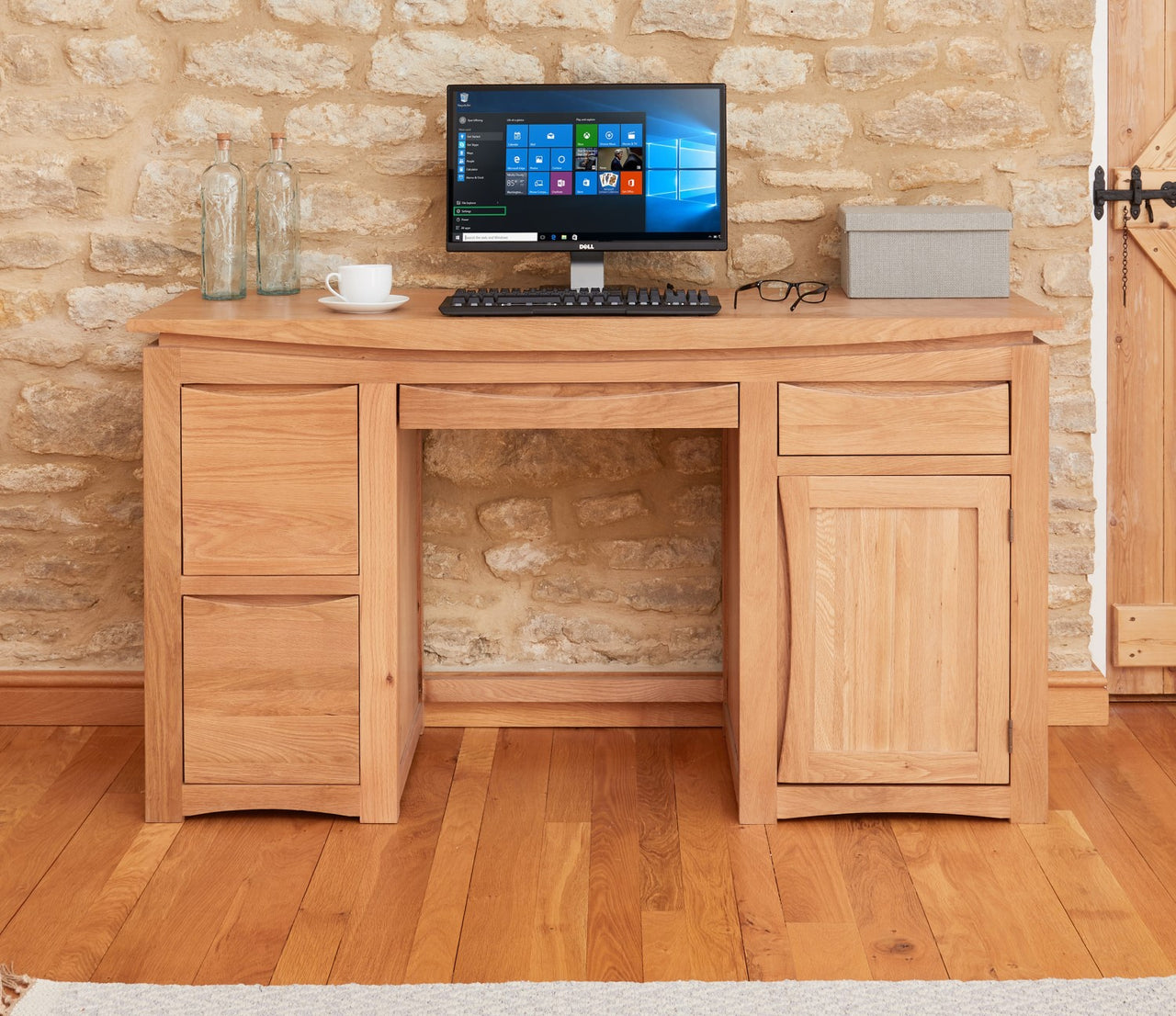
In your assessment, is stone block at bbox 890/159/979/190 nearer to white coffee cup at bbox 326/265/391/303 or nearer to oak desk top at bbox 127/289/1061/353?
oak desk top at bbox 127/289/1061/353

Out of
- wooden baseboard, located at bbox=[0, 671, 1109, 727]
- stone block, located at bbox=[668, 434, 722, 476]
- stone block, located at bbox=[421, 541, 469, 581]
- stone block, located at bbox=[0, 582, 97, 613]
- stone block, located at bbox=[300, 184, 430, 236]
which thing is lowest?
wooden baseboard, located at bbox=[0, 671, 1109, 727]

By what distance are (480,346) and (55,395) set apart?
43.0 inches

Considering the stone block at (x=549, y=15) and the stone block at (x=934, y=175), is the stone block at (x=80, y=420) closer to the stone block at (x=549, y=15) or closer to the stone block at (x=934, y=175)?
the stone block at (x=549, y=15)

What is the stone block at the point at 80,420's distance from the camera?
296 centimetres

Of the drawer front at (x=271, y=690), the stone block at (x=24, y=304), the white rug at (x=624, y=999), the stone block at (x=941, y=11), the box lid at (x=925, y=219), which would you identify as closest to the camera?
the white rug at (x=624, y=999)

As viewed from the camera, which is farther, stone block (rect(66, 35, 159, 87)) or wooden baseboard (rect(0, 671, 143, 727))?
wooden baseboard (rect(0, 671, 143, 727))

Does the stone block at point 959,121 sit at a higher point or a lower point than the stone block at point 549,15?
lower

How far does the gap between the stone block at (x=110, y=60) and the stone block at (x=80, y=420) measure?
634 mm

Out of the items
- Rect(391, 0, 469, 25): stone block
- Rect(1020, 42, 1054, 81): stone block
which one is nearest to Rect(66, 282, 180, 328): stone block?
Rect(391, 0, 469, 25): stone block

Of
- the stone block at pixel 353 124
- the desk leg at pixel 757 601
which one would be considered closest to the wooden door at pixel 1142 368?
the desk leg at pixel 757 601

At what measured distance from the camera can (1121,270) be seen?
3.03 m

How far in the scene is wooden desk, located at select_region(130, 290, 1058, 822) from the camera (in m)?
2.42

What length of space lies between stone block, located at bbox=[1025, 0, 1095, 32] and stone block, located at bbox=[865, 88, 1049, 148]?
6.3 inches

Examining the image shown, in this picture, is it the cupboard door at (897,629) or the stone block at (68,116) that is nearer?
the cupboard door at (897,629)
